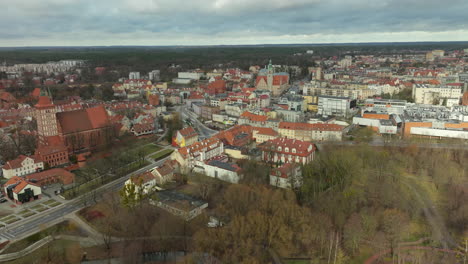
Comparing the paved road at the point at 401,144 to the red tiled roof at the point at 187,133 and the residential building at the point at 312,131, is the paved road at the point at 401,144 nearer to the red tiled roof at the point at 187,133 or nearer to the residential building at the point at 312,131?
the residential building at the point at 312,131

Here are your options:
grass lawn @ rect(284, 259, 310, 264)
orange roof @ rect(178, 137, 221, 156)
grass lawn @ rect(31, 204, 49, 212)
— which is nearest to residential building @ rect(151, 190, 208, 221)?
orange roof @ rect(178, 137, 221, 156)

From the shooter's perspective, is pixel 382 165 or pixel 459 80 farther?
pixel 459 80

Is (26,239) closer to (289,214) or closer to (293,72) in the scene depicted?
(289,214)

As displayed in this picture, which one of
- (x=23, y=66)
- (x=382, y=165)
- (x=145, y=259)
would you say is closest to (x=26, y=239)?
(x=145, y=259)

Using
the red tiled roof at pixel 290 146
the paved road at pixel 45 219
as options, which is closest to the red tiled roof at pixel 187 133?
the red tiled roof at pixel 290 146

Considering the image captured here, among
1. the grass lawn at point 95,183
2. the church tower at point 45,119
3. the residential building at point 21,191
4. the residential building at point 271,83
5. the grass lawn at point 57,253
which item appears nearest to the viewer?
the grass lawn at point 57,253

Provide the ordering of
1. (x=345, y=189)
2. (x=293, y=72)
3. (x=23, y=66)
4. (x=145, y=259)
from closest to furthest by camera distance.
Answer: (x=145, y=259)
(x=345, y=189)
(x=293, y=72)
(x=23, y=66)
